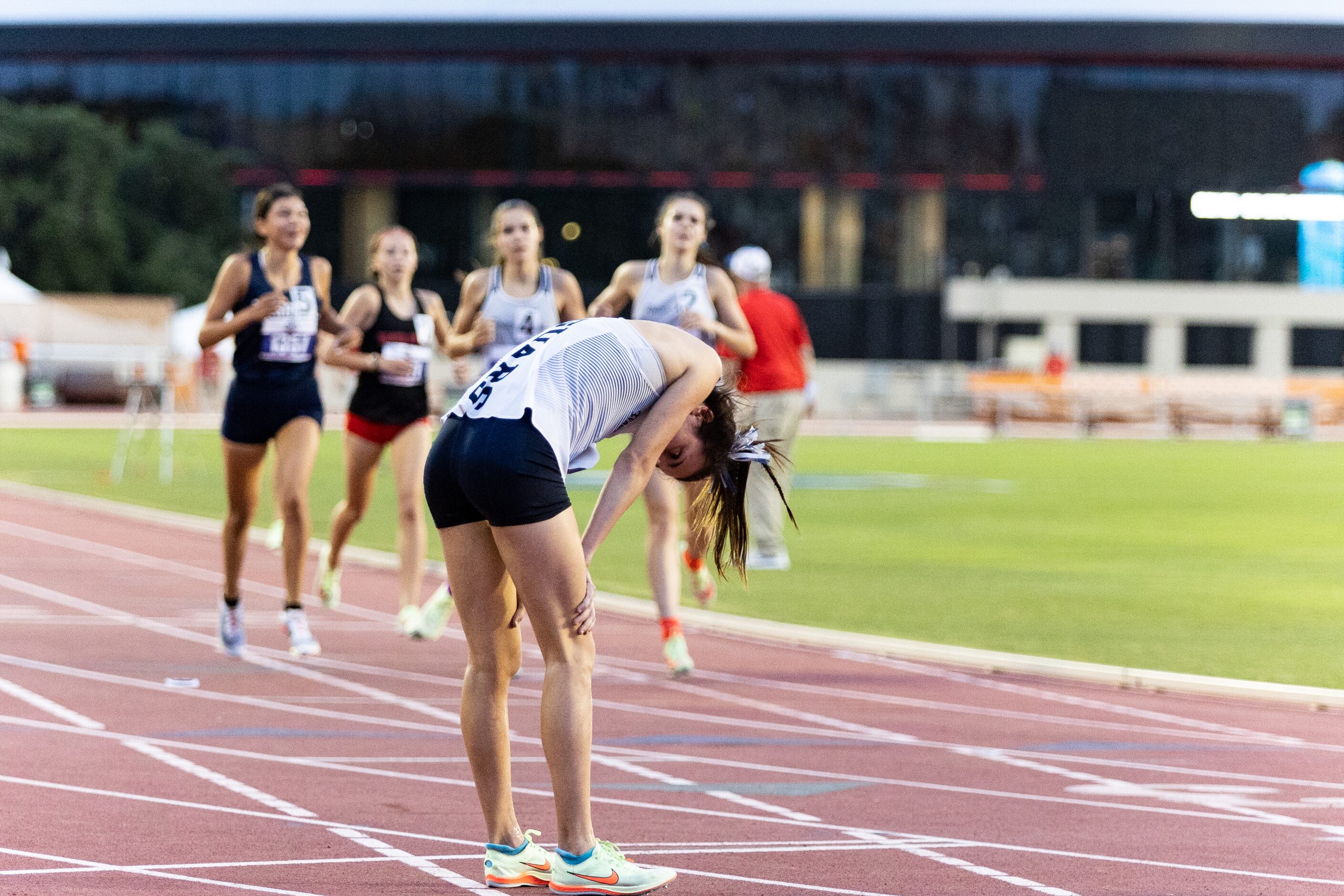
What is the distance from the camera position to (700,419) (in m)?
5.09

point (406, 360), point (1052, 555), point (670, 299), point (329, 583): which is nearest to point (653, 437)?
point (670, 299)

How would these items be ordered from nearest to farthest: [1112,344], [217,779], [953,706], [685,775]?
[217,779] < [685,775] < [953,706] < [1112,344]

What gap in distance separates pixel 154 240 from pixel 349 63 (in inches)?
350

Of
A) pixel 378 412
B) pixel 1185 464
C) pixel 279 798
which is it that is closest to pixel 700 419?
pixel 279 798

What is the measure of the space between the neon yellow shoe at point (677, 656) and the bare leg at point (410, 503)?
1.76 meters

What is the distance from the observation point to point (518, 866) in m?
5.03

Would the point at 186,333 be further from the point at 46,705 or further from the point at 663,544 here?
the point at 46,705

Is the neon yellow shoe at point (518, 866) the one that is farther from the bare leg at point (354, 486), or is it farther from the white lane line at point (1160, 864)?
the bare leg at point (354, 486)

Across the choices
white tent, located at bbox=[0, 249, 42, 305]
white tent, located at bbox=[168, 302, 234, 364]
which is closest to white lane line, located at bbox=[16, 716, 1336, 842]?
white tent, located at bbox=[0, 249, 42, 305]

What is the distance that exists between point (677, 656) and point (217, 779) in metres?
2.90

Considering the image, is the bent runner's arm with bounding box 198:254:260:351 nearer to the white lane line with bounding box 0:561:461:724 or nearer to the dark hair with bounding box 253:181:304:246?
the dark hair with bounding box 253:181:304:246

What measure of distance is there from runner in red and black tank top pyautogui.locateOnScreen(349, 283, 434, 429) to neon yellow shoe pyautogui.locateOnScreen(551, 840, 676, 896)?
533cm

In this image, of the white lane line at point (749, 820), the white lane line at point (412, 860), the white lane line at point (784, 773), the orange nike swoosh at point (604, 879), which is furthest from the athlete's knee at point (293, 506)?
the orange nike swoosh at point (604, 879)

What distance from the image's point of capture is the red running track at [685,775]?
210 inches
